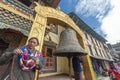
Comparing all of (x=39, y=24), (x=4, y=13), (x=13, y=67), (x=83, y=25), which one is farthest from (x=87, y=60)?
(x=83, y=25)

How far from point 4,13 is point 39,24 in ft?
6.16

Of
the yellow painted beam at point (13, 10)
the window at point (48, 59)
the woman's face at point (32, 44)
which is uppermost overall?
the yellow painted beam at point (13, 10)

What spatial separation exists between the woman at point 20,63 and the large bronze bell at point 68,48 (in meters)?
1.02

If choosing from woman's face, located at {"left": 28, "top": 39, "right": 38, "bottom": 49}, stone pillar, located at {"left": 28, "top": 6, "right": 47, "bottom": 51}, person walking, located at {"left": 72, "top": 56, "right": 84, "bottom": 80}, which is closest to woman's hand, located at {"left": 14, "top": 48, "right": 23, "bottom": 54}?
woman's face, located at {"left": 28, "top": 39, "right": 38, "bottom": 49}

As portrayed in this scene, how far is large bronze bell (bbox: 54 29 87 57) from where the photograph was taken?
278cm

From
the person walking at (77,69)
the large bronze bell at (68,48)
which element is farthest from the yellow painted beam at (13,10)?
the person walking at (77,69)

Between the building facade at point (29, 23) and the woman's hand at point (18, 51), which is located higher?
the building facade at point (29, 23)

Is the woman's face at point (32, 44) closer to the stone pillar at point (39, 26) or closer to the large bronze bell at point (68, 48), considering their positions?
the stone pillar at point (39, 26)

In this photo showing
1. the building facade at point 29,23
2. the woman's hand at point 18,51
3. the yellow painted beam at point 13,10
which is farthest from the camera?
the yellow painted beam at point 13,10

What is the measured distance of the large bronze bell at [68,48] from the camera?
2779 mm

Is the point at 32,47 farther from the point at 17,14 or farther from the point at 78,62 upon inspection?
the point at 17,14

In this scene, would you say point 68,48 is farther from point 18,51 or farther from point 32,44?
point 18,51

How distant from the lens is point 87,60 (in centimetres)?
409

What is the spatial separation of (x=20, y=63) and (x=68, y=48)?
1.39 m
